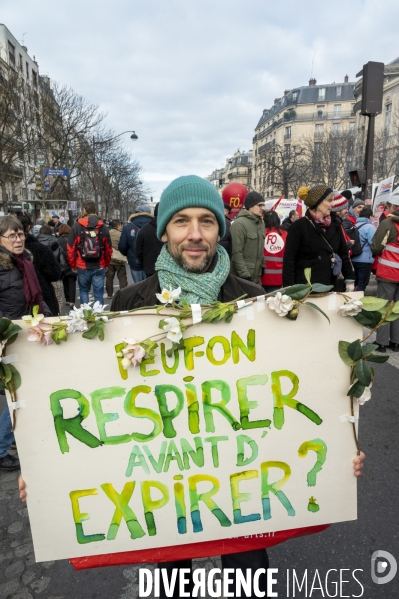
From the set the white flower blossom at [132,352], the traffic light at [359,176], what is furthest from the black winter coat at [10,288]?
the traffic light at [359,176]

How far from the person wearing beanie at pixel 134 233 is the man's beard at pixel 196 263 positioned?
16.7ft

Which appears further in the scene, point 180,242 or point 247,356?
point 180,242

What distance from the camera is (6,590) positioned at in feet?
6.46

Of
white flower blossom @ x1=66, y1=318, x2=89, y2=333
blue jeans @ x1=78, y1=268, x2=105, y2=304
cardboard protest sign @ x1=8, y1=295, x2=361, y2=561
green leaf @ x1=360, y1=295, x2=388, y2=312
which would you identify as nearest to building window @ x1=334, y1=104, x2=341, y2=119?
blue jeans @ x1=78, y1=268, x2=105, y2=304

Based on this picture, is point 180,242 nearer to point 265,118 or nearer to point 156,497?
point 156,497

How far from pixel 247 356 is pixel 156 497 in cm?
55

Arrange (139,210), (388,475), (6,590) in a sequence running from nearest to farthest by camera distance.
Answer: (6,590) → (388,475) → (139,210)

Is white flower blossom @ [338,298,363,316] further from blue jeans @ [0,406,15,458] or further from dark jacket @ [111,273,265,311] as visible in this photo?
blue jeans @ [0,406,15,458]

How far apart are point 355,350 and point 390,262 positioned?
4.35 metres

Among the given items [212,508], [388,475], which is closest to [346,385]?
[212,508]

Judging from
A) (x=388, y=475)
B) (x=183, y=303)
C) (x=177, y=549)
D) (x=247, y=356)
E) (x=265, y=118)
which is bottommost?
(x=388, y=475)

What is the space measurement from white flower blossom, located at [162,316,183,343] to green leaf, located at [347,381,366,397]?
1.95ft

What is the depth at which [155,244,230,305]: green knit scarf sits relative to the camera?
61.6 inches

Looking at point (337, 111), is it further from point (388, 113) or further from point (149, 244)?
point (149, 244)
